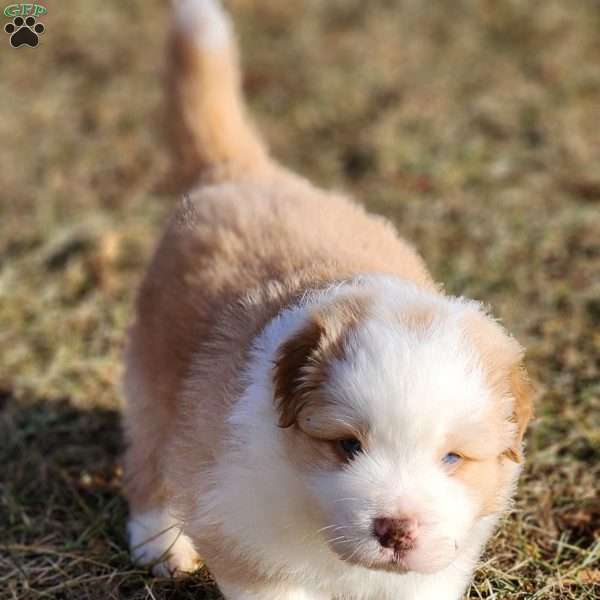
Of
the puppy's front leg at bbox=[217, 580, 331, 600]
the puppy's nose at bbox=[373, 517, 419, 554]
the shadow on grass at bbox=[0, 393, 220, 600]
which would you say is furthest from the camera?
the shadow on grass at bbox=[0, 393, 220, 600]

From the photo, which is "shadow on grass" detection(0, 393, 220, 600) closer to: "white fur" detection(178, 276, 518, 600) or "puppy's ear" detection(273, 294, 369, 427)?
"white fur" detection(178, 276, 518, 600)

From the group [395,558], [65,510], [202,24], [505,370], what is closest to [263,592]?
[395,558]

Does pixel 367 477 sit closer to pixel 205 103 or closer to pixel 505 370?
pixel 505 370

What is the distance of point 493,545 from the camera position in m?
3.45

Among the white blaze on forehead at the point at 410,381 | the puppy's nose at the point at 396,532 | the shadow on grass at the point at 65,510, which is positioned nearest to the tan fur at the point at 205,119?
the shadow on grass at the point at 65,510

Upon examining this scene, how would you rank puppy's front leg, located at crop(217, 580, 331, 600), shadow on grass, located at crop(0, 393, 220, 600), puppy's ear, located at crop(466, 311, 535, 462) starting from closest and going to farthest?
1. puppy's ear, located at crop(466, 311, 535, 462)
2. puppy's front leg, located at crop(217, 580, 331, 600)
3. shadow on grass, located at crop(0, 393, 220, 600)

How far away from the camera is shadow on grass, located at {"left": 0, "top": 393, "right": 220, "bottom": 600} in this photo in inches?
132

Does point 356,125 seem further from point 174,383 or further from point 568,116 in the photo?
point 174,383

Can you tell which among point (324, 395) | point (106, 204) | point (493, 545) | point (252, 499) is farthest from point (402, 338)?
point (106, 204)

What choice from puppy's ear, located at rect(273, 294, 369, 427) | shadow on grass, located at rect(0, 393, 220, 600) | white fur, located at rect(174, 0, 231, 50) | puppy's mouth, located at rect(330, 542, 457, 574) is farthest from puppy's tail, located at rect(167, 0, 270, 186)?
puppy's mouth, located at rect(330, 542, 457, 574)

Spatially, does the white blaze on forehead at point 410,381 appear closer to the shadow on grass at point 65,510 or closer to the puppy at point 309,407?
the puppy at point 309,407

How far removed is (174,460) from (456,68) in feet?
17.4

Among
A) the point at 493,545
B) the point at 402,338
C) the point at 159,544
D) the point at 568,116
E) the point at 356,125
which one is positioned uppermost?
the point at 568,116

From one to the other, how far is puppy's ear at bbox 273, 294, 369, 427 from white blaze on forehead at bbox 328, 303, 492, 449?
5cm
